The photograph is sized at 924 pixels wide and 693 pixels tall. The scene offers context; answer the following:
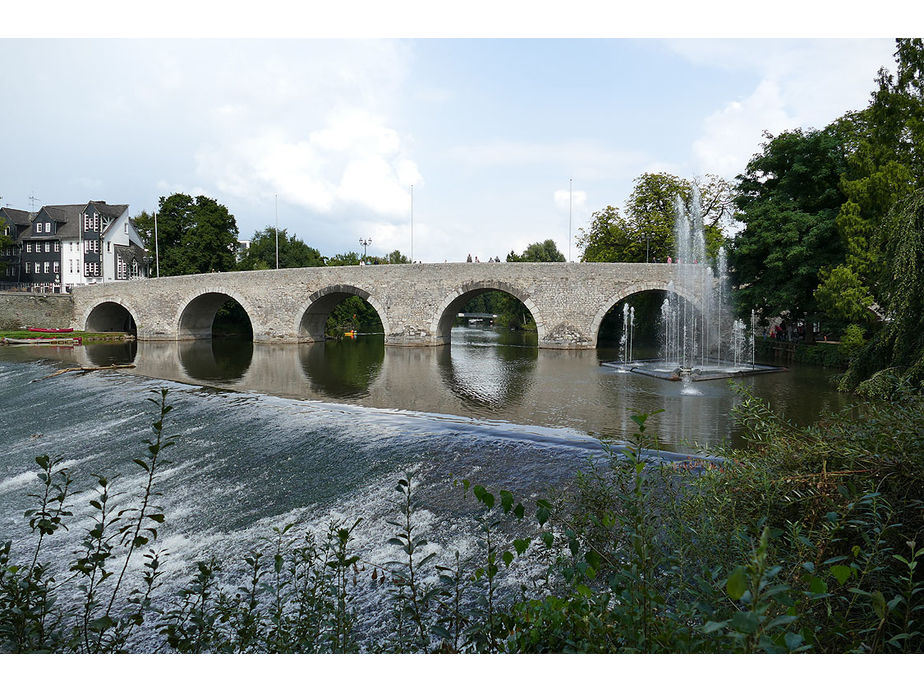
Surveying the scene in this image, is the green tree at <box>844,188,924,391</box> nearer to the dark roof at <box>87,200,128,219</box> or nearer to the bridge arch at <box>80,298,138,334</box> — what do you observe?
the bridge arch at <box>80,298,138,334</box>

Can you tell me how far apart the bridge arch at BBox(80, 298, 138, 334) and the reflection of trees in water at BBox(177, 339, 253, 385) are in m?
7.83

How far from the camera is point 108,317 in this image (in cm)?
3859

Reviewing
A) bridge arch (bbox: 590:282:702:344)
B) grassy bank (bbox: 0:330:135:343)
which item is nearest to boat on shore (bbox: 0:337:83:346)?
grassy bank (bbox: 0:330:135:343)

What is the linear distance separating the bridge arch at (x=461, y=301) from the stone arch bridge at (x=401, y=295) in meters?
0.05

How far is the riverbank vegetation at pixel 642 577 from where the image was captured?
195 centimetres

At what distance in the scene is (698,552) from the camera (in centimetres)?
274

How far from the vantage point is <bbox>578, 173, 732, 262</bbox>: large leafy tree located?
107 feet

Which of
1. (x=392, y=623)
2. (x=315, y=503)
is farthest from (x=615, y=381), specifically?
(x=392, y=623)

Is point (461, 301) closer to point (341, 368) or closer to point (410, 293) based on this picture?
point (410, 293)

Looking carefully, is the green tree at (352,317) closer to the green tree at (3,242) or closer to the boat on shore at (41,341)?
the boat on shore at (41,341)

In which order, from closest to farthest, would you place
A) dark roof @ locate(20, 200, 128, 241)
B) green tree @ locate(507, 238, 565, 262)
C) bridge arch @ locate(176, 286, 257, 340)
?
bridge arch @ locate(176, 286, 257, 340)
dark roof @ locate(20, 200, 128, 241)
green tree @ locate(507, 238, 565, 262)

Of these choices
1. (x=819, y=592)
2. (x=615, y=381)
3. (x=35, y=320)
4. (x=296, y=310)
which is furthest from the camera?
(x=35, y=320)

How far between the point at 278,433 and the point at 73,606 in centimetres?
456

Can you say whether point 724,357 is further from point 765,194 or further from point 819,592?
point 819,592
